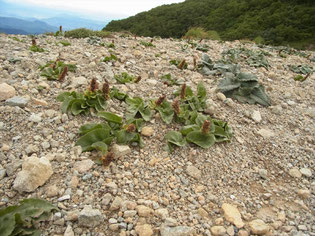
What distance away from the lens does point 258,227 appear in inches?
90.9

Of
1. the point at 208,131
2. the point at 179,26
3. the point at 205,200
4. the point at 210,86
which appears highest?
the point at 179,26

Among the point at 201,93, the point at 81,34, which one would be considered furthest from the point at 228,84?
the point at 81,34

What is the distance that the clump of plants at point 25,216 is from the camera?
1.83 metres

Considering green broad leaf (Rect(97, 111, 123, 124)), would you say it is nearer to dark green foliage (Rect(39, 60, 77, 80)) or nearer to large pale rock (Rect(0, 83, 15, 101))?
large pale rock (Rect(0, 83, 15, 101))

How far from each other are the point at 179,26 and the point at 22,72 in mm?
51605

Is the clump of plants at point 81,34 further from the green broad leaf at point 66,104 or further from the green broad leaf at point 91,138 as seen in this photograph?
the green broad leaf at point 91,138

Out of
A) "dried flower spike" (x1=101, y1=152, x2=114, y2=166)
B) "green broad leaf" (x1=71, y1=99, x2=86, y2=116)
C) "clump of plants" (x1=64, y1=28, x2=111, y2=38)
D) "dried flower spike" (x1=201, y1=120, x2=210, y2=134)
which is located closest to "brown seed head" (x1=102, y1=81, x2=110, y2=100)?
"green broad leaf" (x1=71, y1=99, x2=86, y2=116)

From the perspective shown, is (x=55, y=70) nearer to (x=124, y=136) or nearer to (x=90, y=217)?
(x=124, y=136)

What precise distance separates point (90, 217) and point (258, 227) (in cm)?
165

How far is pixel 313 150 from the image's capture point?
12.0 ft

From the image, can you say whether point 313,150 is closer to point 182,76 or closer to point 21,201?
point 182,76

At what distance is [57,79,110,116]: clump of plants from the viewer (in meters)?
3.37

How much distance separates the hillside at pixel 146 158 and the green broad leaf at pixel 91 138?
0.01 metres

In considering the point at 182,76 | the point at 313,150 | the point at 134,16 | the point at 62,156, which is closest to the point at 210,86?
the point at 182,76
